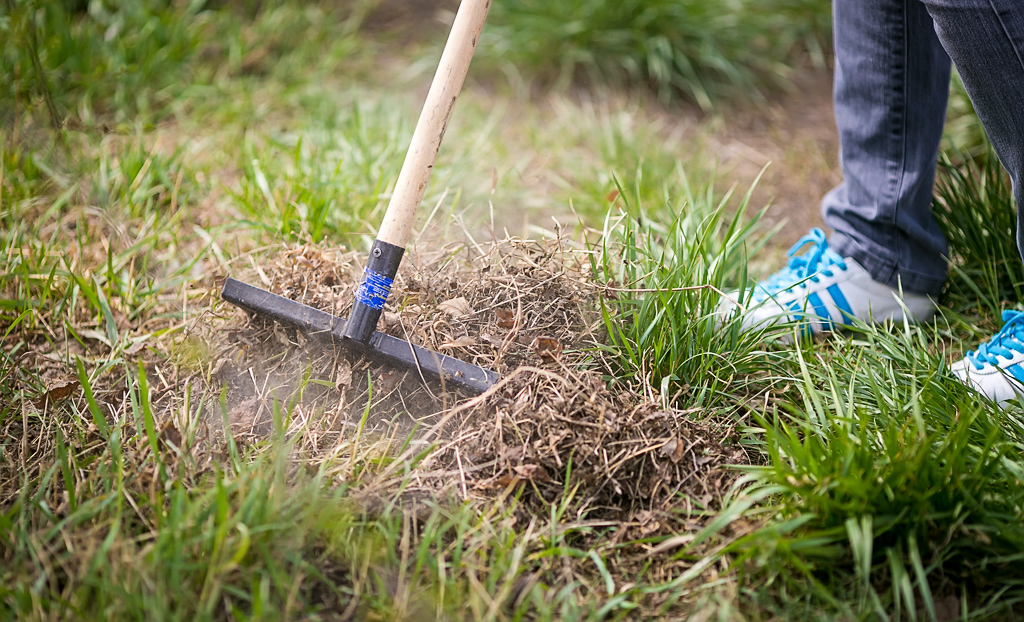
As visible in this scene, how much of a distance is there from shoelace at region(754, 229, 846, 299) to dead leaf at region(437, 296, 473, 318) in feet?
3.07

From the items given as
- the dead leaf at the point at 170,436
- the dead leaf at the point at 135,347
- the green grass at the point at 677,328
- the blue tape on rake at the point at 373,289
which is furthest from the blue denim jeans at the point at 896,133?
the dead leaf at the point at 135,347

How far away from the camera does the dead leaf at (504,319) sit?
1747 mm

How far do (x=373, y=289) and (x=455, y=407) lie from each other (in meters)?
0.35

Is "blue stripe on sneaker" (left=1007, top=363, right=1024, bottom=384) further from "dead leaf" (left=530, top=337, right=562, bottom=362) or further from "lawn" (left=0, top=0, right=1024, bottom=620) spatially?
"dead leaf" (left=530, top=337, right=562, bottom=362)

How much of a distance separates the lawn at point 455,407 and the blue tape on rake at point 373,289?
0.45 ft

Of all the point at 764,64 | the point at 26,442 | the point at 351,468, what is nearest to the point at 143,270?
the point at 26,442

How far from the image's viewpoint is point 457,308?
178 centimetres

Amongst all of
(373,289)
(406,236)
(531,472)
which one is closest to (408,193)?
(406,236)

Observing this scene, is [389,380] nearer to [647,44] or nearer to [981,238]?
[981,238]

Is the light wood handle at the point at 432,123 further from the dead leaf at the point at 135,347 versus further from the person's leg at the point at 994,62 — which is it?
the person's leg at the point at 994,62

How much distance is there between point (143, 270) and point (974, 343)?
2.60 m

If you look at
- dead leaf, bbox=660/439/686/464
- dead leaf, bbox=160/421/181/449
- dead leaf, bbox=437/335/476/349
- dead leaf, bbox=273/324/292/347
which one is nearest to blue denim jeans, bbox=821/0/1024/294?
dead leaf, bbox=660/439/686/464

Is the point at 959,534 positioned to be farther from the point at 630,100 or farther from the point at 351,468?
the point at 630,100

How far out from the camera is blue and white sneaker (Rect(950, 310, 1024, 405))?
66.6 inches
